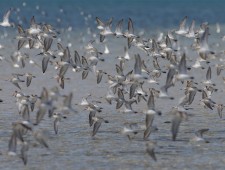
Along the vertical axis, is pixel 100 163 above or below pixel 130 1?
below

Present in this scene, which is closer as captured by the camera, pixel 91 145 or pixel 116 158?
pixel 116 158

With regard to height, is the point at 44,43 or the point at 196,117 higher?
the point at 44,43

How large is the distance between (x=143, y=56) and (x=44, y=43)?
27491 millimetres

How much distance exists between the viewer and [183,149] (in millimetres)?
30547

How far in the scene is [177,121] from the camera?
25984 millimetres

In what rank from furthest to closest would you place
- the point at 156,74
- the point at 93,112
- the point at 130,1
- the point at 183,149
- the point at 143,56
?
the point at 130,1 < the point at 143,56 < the point at 156,74 < the point at 93,112 < the point at 183,149

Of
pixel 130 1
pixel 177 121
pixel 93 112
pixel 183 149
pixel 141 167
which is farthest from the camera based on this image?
pixel 130 1

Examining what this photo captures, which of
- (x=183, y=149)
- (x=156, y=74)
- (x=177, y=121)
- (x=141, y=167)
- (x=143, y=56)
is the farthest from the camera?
(x=143, y=56)

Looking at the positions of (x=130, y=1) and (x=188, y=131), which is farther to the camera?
(x=130, y=1)

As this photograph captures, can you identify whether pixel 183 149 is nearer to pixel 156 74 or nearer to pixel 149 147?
pixel 149 147

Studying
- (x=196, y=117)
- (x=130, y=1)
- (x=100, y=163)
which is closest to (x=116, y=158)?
(x=100, y=163)

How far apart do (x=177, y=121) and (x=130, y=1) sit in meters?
169

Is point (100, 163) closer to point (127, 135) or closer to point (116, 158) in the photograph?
point (116, 158)

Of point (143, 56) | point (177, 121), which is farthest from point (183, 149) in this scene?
point (143, 56)
